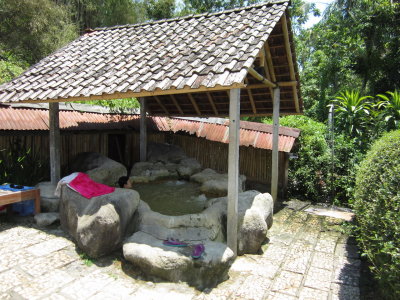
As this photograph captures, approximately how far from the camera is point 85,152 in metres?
8.95

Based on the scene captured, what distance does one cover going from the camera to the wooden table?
5.71m

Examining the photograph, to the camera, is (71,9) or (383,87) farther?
(71,9)

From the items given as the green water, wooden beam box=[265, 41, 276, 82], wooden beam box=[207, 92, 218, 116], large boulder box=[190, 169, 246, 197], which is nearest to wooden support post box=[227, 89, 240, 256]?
the green water

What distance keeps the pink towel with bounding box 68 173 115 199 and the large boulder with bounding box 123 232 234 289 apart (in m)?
1.43

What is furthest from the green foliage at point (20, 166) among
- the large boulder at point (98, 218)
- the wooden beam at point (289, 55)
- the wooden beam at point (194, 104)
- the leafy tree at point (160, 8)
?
the leafy tree at point (160, 8)

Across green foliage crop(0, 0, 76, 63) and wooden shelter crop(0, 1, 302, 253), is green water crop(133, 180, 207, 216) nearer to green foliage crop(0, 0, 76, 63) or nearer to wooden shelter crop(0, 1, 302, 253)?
wooden shelter crop(0, 1, 302, 253)

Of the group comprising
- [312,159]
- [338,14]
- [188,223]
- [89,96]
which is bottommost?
[188,223]

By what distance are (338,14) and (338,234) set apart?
1831 cm

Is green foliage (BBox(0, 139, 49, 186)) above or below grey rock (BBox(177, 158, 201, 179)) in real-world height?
above

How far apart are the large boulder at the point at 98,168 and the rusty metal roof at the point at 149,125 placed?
0.92 meters

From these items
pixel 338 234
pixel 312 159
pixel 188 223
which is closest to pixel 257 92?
pixel 312 159

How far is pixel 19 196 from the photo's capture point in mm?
5957

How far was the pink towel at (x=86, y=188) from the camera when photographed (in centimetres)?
565

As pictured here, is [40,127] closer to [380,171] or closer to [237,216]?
[237,216]
